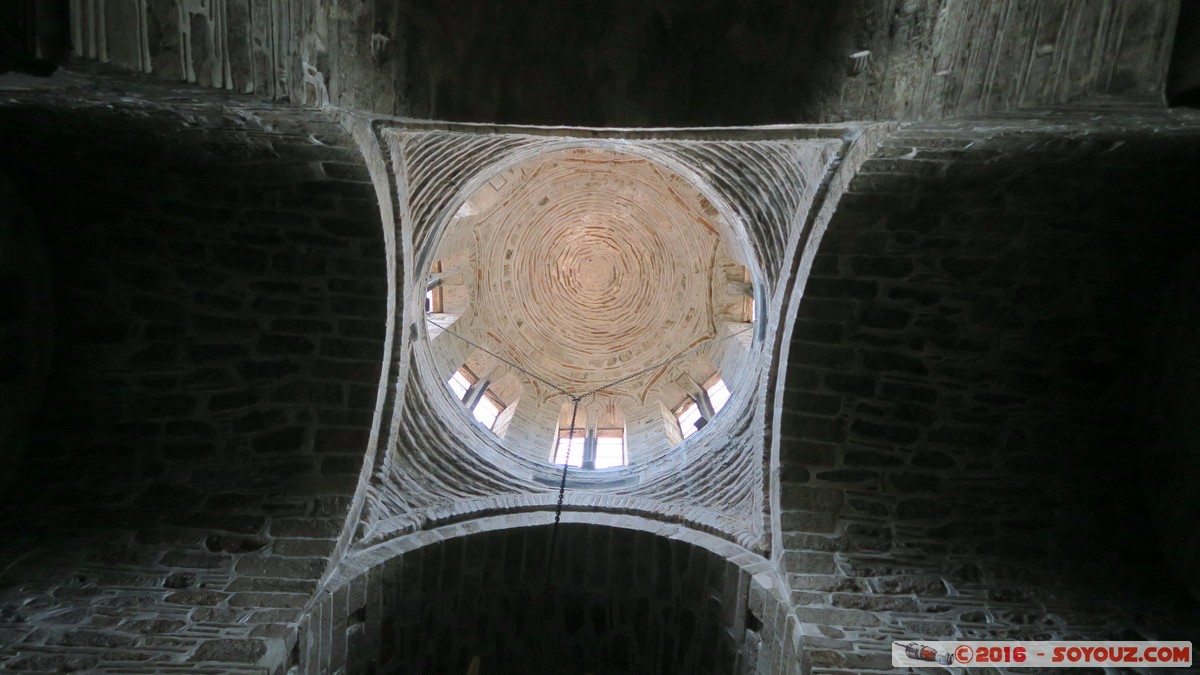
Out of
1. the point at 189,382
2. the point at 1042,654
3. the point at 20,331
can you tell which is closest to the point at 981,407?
the point at 1042,654

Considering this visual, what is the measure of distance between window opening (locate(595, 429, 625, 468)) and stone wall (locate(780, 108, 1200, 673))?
12.6 feet

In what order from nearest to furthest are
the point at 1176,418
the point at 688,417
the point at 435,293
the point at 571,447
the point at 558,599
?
the point at 1176,418
the point at 558,599
the point at 571,447
the point at 688,417
the point at 435,293

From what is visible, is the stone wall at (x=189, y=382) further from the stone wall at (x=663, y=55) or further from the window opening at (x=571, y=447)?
the window opening at (x=571, y=447)

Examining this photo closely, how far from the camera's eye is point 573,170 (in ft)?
38.3

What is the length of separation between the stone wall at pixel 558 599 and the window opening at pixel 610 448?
2844 millimetres

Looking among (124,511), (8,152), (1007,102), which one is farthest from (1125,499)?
(8,152)

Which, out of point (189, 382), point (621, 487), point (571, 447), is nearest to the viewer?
→ point (189, 382)

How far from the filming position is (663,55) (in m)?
4.09

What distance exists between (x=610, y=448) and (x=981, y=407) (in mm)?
4975

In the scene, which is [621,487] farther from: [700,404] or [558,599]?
[700,404]

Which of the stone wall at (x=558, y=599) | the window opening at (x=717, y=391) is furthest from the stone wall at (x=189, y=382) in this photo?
the window opening at (x=717, y=391)

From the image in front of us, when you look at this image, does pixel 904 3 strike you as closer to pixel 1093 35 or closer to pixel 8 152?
pixel 1093 35

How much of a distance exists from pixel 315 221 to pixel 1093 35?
4.65 metres

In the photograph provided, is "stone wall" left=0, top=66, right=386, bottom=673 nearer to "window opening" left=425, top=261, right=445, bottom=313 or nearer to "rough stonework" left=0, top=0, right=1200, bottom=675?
"rough stonework" left=0, top=0, right=1200, bottom=675
